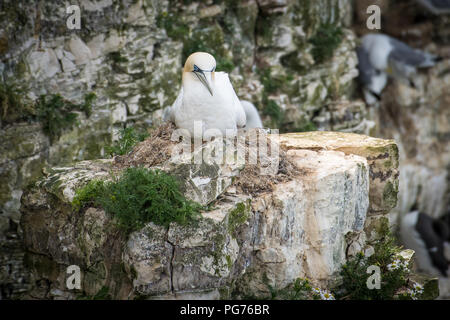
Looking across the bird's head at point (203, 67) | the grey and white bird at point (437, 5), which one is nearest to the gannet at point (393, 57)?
the grey and white bird at point (437, 5)

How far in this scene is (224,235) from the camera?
5.20 m

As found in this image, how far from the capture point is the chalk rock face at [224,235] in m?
5.14

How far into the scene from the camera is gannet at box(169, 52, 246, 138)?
18.3 ft

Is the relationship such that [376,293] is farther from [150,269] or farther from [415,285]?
[150,269]

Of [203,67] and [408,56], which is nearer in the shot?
[203,67]

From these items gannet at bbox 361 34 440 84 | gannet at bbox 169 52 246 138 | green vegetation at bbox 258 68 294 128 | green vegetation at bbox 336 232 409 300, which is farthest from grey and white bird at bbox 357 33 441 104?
gannet at bbox 169 52 246 138

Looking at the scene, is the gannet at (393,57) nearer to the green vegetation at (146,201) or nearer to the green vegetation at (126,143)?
the green vegetation at (126,143)

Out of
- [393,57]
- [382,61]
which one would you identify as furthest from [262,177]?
[393,57]

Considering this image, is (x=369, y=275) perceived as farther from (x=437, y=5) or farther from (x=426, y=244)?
(x=437, y=5)

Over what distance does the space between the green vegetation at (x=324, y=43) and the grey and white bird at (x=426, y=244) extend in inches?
156

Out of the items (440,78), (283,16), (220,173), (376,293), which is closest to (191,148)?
(220,173)

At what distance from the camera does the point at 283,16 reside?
1160 centimetres

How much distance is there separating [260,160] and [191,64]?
4.06 feet

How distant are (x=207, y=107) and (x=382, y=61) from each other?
8.18 metres
